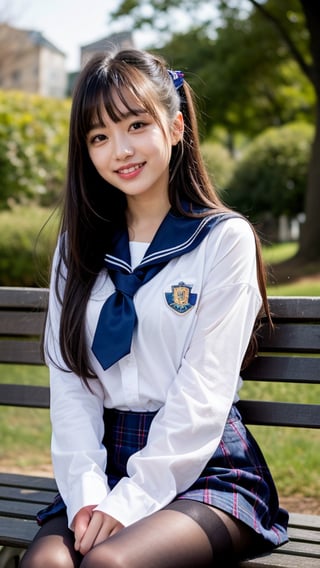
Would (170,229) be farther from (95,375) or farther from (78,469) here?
(78,469)

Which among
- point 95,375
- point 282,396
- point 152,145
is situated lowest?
point 282,396

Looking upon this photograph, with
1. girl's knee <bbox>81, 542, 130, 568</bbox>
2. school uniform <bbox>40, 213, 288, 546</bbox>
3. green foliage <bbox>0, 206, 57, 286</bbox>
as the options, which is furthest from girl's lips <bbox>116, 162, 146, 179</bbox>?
green foliage <bbox>0, 206, 57, 286</bbox>

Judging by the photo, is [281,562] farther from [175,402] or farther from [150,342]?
[150,342]

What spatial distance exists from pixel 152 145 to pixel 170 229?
0.26 m

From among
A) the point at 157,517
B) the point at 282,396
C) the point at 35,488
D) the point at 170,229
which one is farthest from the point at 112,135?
the point at 282,396

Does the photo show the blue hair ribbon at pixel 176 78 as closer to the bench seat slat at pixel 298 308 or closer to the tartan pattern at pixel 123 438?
the bench seat slat at pixel 298 308

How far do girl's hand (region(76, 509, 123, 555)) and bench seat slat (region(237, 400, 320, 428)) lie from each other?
0.78 metres

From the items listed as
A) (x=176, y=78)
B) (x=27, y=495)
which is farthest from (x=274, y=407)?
(x=176, y=78)

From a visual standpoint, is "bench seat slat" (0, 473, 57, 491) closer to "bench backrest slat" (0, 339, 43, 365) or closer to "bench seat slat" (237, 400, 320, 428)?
"bench backrest slat" (0, 339, 43, 365)

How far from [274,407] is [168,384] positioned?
541mm

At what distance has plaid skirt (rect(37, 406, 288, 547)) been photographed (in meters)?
2.26

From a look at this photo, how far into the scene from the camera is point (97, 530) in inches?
84.6

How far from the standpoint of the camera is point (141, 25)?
693 inches

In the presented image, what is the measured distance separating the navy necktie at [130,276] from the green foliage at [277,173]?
14.9 m
